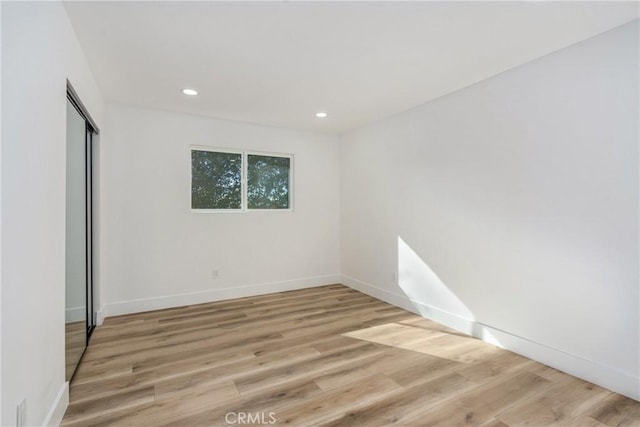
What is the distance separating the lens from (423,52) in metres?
2.39

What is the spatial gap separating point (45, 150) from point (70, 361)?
1553 millimetres

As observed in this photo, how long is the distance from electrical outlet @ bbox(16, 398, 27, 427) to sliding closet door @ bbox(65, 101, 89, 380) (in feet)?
2.74

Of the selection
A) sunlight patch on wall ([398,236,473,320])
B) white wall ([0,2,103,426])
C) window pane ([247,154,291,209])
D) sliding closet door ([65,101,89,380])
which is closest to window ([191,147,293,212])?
window pane ([247,154,291,209])

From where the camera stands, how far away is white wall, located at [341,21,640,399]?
6.74 feet

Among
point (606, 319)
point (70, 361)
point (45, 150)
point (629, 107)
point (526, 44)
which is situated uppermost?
point (526, 44)

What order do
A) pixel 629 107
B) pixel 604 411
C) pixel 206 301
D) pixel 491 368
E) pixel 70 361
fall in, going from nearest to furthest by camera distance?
pixel 604 411
pixel 629 107
pixel 70 361
pixel 491 368
pixel 206 301

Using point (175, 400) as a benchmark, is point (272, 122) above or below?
above

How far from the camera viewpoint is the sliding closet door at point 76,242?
2186 mm

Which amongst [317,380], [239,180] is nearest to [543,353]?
[317,380]

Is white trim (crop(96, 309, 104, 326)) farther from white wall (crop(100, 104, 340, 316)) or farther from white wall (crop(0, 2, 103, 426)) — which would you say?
white wall (crop(0, 2, 103, 426))

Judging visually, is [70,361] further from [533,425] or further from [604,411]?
[604,411]

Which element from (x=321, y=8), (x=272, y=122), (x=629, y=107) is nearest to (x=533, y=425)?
(x=629, y=107)

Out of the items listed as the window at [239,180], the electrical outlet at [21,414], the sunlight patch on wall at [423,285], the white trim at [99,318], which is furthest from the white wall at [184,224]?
the electrical outlet at [21,414]

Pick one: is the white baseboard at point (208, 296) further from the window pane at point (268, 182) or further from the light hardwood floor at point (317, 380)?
the window pane at point (268, 182)
